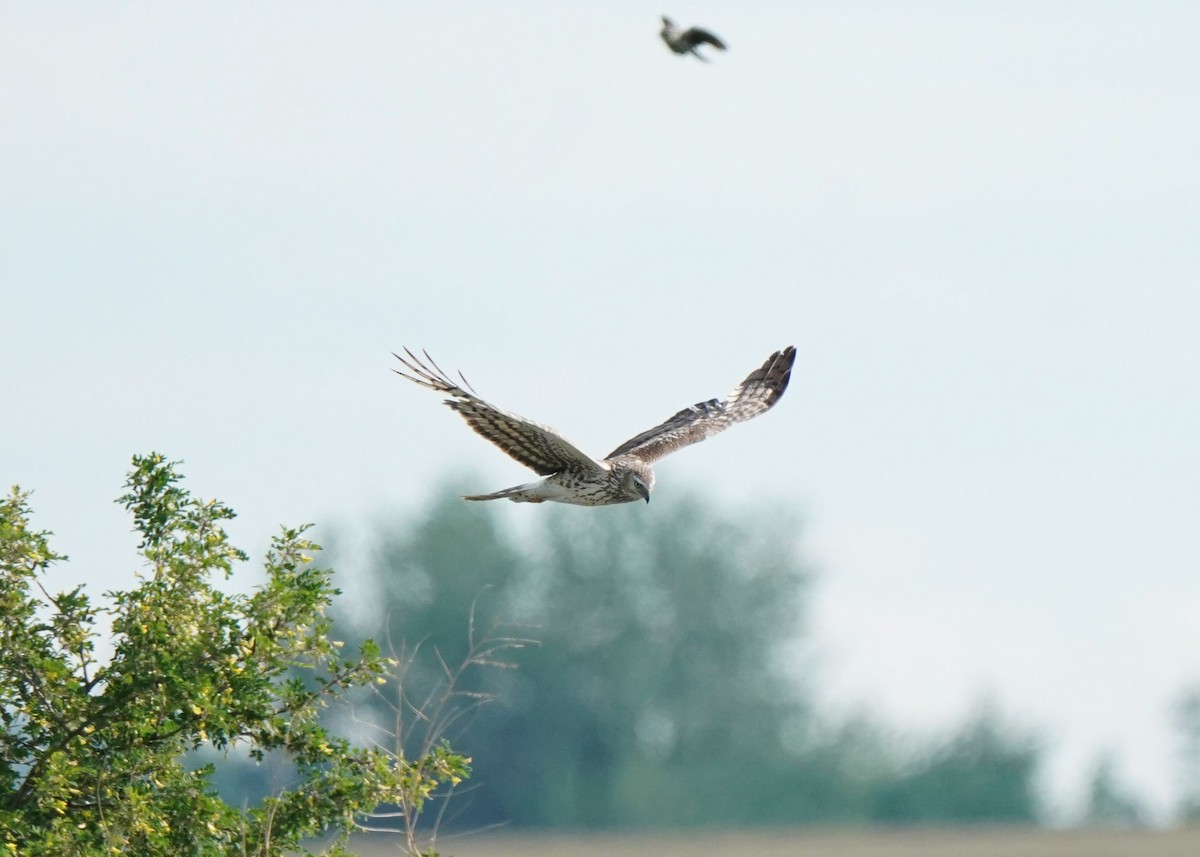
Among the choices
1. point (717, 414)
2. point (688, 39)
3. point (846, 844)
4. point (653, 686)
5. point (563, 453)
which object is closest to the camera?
point (688, 39)

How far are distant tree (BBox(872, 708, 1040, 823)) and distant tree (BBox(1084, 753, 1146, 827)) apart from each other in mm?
2601

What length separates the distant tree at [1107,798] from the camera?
56.6 m

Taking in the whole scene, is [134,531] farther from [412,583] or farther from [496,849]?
[412,583]

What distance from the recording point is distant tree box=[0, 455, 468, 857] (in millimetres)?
8312

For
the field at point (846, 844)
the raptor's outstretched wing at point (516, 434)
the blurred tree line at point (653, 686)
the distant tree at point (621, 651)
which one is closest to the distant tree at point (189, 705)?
the raptor's outstretched wing at point (516, 434)

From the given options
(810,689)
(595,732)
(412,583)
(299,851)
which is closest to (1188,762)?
(810,689)

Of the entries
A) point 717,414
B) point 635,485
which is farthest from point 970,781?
point 635,485

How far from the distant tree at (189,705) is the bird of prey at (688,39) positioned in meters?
3.18

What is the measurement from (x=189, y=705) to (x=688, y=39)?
419 centimetres

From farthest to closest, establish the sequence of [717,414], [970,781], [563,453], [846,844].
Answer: [970,781] < [846,844] < [717,414] < [563,453]

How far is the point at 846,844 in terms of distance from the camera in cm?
4394

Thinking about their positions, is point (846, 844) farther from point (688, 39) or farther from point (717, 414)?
point (688, 39)

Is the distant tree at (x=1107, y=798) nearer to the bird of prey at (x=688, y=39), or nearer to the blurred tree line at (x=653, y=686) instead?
the blurred tree line at (x=653, y=686)

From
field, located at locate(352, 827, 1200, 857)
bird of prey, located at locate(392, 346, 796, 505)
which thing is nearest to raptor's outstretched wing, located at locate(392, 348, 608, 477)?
bird of prey, located at locate(392, 346, 796, 505)
